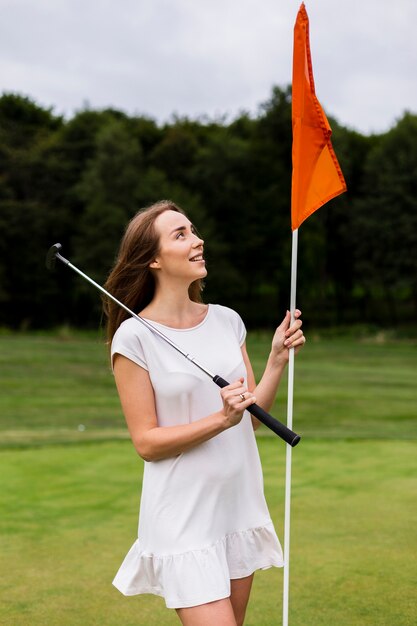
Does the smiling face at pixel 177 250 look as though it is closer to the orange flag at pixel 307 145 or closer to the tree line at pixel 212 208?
the orange flag at pixel 307 145

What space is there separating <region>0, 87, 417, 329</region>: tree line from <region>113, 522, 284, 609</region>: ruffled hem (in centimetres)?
3788

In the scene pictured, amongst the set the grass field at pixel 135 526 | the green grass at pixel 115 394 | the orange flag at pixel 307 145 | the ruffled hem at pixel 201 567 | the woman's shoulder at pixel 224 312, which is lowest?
the green grass at pixel 115 394

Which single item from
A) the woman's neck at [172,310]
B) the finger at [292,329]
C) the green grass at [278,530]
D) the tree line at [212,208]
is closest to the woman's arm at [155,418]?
the woman's neck at [172,310]

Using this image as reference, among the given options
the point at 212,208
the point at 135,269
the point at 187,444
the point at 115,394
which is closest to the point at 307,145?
the point at 135,269

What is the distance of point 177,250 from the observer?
2.93 metres

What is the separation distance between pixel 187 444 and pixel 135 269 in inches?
25.4

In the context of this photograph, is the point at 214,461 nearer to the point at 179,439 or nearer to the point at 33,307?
the point at 179,439

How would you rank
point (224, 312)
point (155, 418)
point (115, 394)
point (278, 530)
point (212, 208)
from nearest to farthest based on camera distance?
point (155, 418), point (224, 312), point (278, 530), point (115, 394), point (212, 208)

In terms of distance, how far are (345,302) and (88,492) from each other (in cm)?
4570

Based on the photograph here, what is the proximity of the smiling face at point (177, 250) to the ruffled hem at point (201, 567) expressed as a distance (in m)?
0.83

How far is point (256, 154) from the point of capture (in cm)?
4634

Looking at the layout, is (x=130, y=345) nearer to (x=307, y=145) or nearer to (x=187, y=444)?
(x=187, y=444)

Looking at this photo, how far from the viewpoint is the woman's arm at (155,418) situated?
8.45 feet

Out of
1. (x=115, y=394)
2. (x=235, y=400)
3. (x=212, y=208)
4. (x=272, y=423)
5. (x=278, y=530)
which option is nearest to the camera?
(x=235, y=400)
